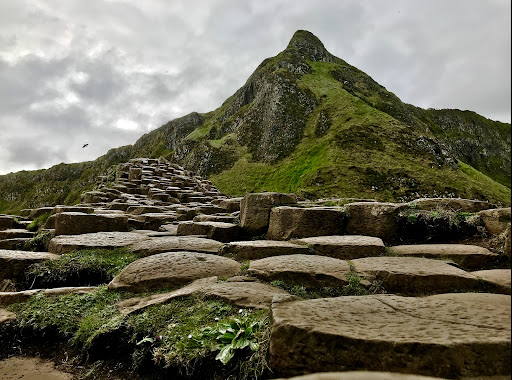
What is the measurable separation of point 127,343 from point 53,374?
0.73m

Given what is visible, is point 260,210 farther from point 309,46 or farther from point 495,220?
point 309,46

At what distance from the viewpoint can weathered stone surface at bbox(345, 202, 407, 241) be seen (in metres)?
6.13

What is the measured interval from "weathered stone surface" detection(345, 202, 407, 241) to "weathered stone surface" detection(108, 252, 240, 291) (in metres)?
2.99

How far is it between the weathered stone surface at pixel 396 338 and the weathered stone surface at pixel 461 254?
190 cm

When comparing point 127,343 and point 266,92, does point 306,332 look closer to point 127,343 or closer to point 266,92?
point 127,343

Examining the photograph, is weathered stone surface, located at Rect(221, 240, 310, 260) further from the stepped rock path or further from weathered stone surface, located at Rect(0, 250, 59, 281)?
weathered stone surface, located at Rect(0, 250, 59, 281)

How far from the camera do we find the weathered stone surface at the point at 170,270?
4.14 m

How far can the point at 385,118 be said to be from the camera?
40.2m

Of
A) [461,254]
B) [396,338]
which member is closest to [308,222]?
[461,254]

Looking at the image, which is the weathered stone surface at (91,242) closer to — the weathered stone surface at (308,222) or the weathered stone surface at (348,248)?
the weathered stone surface at (308,222)

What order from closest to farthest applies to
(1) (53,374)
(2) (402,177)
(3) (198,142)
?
1. (1) (53,374)
2. (2) (402,177)
3. (3) (198,142)

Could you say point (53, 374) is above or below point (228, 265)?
below

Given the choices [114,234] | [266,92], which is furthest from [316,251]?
[266,92]

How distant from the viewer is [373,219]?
628 cm
